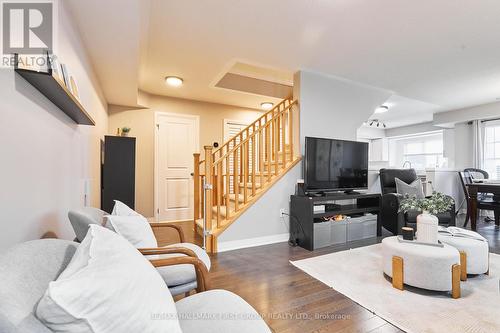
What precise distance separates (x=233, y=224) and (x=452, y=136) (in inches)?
242

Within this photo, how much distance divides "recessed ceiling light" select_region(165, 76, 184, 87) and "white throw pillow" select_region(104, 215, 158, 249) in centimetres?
284

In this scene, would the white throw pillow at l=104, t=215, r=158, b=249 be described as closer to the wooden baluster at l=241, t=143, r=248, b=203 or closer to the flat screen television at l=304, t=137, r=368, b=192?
the wooden baluster at l=241, t=143, r=248, b=203

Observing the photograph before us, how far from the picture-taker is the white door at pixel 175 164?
4770mm

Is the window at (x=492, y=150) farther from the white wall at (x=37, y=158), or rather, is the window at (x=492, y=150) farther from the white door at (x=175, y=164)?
the white wall at (x=37, y=158)

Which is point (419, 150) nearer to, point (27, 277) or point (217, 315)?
point (217, 315)

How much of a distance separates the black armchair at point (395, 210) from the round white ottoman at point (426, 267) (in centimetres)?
133

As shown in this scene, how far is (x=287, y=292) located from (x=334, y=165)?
209cm

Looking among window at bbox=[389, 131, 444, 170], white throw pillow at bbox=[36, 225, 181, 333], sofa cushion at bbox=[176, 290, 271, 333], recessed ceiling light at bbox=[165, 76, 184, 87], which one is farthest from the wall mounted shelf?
window at bbox=[389, 131, 444, 170]

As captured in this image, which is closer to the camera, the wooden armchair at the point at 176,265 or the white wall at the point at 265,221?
the wooden armchair at the point at 176,265

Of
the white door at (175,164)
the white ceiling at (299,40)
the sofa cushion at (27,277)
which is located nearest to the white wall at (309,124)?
the white ceiling at (299,40)

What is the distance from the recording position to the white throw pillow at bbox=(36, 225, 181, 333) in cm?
56

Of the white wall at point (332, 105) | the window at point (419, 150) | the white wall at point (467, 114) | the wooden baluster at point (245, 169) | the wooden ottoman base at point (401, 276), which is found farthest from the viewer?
the window at point (419, 150)

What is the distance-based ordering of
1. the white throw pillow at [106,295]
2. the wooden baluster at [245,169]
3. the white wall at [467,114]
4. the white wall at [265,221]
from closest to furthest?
the white throw pillow at [106,295]
the white wall at [265,221]
the wooden baluster at [245,169]
the white wall at [467,114]
